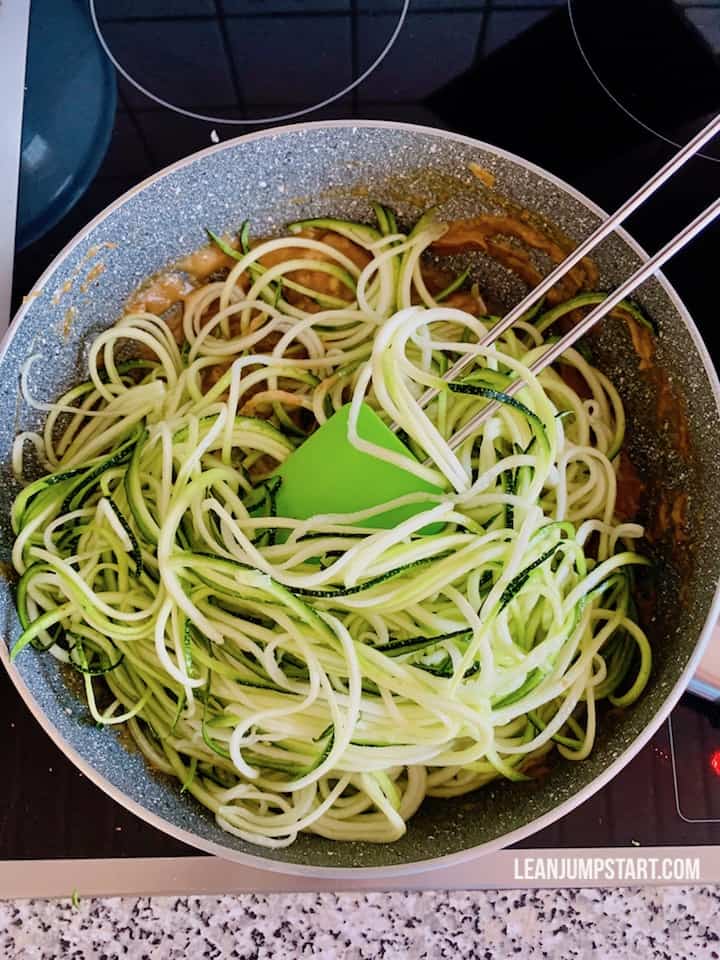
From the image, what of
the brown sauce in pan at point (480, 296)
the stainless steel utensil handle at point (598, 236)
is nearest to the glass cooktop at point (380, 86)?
the brown sauce in pan at point (480, 296)

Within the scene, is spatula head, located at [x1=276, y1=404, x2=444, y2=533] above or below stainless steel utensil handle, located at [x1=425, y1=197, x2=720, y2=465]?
Result: below

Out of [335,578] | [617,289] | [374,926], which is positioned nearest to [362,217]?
[617,289]

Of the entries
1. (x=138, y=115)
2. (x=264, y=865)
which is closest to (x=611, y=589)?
(x=264, y=865)

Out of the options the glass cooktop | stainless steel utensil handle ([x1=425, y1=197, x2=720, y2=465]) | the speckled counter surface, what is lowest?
the speckled counter surface

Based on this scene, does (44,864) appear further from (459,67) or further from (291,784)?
(459,67)

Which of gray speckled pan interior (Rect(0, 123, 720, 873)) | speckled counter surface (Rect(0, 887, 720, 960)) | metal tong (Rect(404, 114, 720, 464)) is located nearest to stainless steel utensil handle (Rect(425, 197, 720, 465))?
metal tong (Rect(404, 114, 720, 464))

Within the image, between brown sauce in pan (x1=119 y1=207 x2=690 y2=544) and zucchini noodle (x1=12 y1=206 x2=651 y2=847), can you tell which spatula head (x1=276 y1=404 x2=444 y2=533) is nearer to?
zucchini noodle (x1=12 y1=206 x2=651 y2=847)

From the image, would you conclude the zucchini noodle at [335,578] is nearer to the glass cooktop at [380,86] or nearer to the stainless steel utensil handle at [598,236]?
the stainless steel utensil handle at [598,236]
